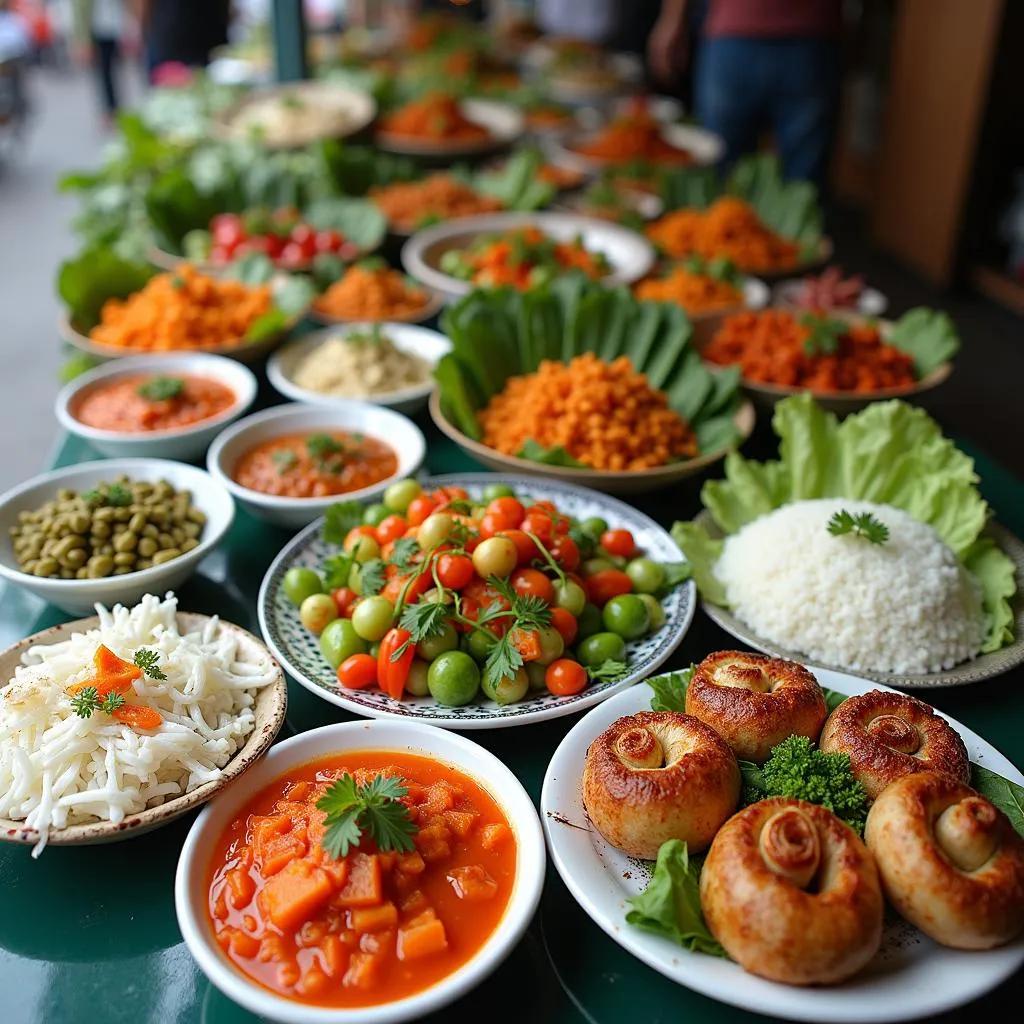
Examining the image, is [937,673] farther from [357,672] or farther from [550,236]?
[550,236]

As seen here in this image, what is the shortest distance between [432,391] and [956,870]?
80.2 inches

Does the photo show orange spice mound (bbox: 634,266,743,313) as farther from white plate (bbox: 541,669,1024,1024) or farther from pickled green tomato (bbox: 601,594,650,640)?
white plate (bbox: 541,669,1024,1024)

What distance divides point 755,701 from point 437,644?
0.61m

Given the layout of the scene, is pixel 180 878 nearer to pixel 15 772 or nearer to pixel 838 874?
pixel 15 772

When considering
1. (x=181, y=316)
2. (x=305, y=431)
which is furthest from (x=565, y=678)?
(x=181, y=316)

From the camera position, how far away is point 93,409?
2854 millimetres

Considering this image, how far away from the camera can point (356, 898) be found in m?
1.37

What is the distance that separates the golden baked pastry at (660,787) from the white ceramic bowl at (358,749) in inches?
4.7

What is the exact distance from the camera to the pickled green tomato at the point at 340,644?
189 cm

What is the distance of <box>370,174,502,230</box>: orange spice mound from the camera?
4.53 meters

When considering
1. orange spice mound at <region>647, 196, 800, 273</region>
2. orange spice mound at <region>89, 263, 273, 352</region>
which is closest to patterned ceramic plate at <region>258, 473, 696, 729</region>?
orange spice mound at <region>89, 263, 273, 352</region>

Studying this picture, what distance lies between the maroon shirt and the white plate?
5.52 m

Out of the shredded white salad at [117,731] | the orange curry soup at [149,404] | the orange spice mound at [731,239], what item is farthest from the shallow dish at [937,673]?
the orange spice mound at [731,239]

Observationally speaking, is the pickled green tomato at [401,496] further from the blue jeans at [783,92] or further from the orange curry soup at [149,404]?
the blue jeans at [783,92]
